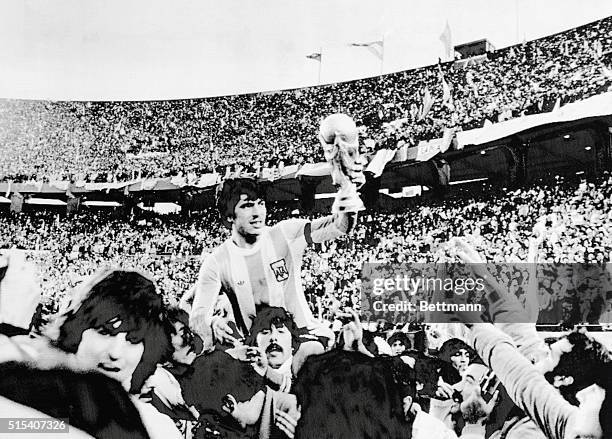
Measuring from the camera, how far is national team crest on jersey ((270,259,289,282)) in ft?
9.08

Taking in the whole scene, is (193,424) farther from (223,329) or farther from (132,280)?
(132,280)

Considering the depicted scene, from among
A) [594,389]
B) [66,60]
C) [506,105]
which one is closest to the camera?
[594,389]

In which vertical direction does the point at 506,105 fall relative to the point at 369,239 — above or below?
above

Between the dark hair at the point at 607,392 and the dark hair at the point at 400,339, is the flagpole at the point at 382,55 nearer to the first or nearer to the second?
the dark hair at the point at 400,339

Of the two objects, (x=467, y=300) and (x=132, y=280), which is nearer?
(x=467, y=300)

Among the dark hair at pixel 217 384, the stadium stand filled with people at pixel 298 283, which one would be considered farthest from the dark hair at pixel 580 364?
the dark hair at pixel 217 384

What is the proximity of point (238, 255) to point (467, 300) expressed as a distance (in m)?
0.96

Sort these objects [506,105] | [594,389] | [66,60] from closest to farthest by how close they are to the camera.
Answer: [594,389] < [506,105] < [66,60]

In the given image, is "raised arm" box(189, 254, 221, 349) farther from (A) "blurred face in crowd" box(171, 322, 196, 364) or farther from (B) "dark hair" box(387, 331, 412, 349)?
(B) "dark hair" box(387, 331, 412, 349)

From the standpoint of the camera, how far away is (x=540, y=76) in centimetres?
264

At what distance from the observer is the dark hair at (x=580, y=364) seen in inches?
97.8

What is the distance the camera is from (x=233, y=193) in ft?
9.42

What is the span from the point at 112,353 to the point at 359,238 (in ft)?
3.72

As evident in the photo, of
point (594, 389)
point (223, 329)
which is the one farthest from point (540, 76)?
point (223, 329)
